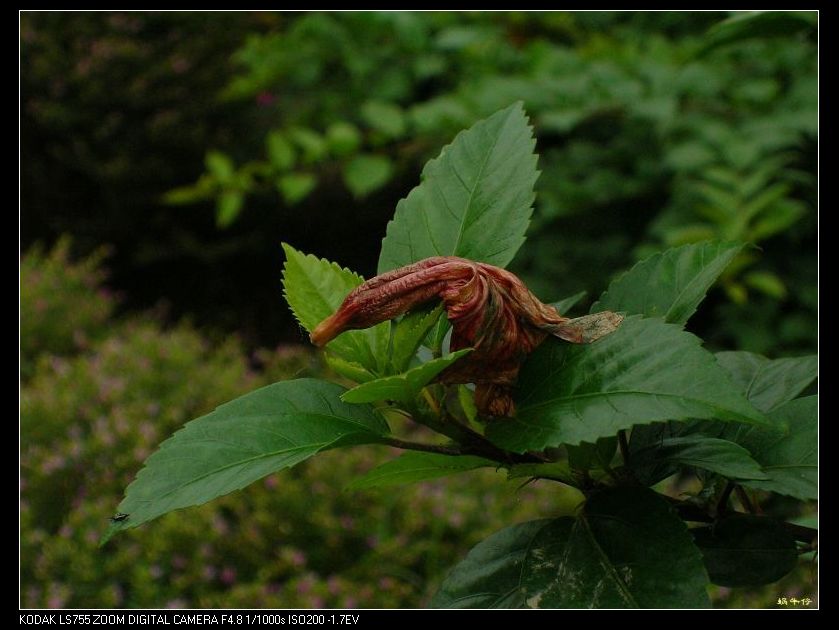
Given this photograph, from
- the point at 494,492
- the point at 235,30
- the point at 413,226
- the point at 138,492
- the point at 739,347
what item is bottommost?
the point at 494,492

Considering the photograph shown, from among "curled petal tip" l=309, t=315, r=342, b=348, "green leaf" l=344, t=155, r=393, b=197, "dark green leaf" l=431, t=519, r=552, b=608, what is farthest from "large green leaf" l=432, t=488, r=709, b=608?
"green leaf" l=344, t=155, r=393, b=197

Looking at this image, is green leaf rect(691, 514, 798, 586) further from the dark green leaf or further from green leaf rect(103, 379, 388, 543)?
green leaf rect(103, 379, 388, 543)

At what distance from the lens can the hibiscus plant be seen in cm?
55

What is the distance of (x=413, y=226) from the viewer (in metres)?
0.68

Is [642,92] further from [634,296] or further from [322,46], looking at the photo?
[634,296]

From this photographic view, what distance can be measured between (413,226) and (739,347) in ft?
A: 8.51

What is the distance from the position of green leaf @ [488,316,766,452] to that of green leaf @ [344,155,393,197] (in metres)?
2.70

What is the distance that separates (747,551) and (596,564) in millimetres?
146

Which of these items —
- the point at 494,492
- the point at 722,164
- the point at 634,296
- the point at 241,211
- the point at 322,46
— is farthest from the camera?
the point at 241,211

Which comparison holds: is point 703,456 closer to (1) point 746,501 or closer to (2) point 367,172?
(1) point 746,501

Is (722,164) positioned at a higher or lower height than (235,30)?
lower

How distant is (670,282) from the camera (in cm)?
65

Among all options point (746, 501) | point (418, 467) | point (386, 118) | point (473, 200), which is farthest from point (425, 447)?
point (386, 118)

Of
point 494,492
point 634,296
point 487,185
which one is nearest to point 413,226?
point 487,185
